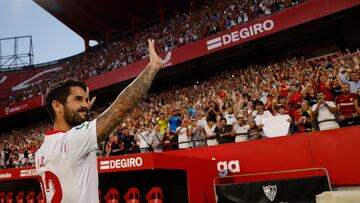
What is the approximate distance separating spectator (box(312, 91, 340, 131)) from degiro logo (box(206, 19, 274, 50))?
349 inches

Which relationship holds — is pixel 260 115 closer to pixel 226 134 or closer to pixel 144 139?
pixel 226 134

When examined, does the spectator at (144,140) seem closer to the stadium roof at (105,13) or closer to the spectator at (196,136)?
the spectator at (196,136)

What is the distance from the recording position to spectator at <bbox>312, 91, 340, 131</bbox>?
23.5ft

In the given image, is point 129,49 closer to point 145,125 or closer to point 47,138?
point 145,125

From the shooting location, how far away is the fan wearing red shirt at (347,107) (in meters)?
7.10

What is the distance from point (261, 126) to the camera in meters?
8.02

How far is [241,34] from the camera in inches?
642

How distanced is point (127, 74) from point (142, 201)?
571 inches

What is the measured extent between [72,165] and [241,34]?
15295 mm

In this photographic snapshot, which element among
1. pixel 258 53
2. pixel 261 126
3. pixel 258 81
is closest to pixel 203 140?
pixel 261 126

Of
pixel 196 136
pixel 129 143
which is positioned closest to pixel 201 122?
pixel 196 136

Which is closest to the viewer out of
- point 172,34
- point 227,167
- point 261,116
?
point 227,167

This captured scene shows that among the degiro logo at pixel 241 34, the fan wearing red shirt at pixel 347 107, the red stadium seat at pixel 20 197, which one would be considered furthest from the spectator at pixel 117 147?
the degiro logo at pixel 241 34

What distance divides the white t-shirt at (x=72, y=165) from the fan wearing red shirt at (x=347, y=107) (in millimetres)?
6548
